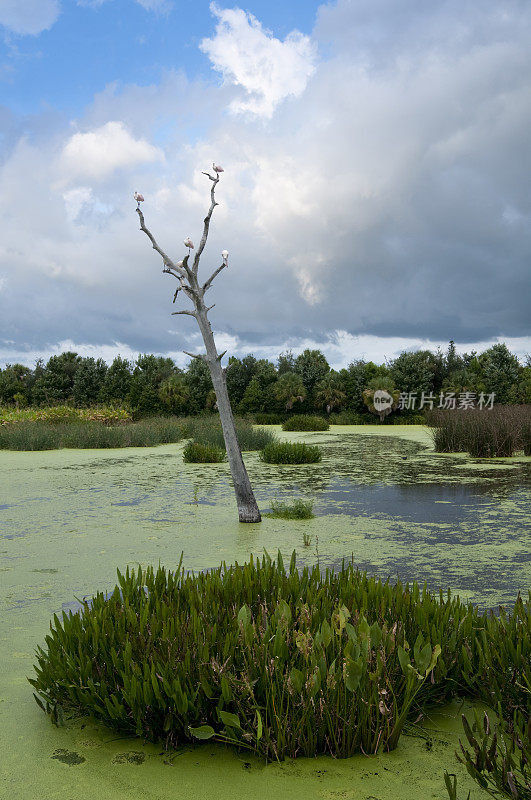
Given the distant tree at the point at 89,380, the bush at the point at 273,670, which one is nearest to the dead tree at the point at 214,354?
the bush at the point at 273,670

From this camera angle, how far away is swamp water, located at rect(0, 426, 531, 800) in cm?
182

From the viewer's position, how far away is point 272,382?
3569cm

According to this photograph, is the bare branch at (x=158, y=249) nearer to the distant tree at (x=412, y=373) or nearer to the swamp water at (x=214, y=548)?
the swamp water at (x=214, y=548)

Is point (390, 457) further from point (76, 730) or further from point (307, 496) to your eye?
point (76, 730)

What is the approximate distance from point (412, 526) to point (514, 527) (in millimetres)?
927

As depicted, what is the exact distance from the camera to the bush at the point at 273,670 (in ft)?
6.22

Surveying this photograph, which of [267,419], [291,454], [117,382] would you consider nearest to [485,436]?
[291,454]

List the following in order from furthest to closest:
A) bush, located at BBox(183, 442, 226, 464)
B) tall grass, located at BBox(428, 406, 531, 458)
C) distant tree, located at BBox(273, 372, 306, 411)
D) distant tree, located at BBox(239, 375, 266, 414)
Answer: distant tree, located at BBox(239, 375, 266, 414) → distant tree, located at BBox(273, 372, 306, 411) → tall grass, located at BBox(428, 406, 531, 458) → bush, located at BBox(183, 442, 226, 464)

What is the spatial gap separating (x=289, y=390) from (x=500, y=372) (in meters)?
11.3

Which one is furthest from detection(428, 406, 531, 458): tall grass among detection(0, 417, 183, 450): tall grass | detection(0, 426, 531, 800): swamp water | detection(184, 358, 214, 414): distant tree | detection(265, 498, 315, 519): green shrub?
detection(184, 358, 214, 414): distant tree

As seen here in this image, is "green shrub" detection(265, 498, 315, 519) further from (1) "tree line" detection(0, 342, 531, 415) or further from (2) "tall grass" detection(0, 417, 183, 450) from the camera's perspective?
(1) "tree line" detection(0, 342, 531, 415)

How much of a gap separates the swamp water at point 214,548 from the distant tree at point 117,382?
23011mm

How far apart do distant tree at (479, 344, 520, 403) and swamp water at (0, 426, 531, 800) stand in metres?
21.2

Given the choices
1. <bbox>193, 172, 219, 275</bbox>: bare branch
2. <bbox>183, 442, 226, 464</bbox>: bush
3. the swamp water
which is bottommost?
the swamp water
